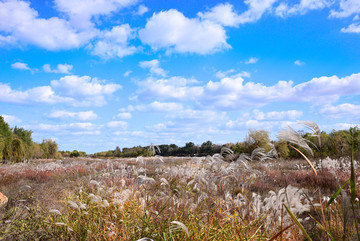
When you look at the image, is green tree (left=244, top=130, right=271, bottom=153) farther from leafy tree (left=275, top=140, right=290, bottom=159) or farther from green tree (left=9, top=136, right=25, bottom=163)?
green tree (left=9, top=136, right=25, bottom=163)

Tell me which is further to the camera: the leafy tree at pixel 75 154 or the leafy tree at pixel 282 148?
the leafy tree at pixel 75 154

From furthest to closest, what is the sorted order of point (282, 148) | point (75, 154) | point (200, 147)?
point (75, 154)
point (200, 147)
point (282, 148)

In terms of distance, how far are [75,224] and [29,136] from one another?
117ft

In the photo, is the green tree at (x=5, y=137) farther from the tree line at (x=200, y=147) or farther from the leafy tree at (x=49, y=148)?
the leafy tree at (x=49, y=148)

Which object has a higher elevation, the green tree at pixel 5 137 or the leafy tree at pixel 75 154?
the green tree at pixel 5 137

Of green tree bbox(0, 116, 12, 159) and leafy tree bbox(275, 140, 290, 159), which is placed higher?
green tree bbox(0, 116, 12, 159)

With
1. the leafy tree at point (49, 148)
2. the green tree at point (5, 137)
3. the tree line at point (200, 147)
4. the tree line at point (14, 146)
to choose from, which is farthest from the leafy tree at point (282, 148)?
the leafy tree at point (49, 148)

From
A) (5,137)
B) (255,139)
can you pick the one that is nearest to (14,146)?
(5,137)

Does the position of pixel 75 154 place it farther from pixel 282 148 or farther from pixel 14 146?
pixel 282 148

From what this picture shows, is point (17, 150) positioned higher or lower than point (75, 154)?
higher

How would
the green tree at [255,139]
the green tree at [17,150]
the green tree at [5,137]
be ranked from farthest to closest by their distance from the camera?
the green tree at [17,150]
the green tree at [5,137]
the green tree at [255,139]

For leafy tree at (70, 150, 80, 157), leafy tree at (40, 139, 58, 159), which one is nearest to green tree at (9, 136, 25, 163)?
leafy tree at (40, 139, 58, 159)

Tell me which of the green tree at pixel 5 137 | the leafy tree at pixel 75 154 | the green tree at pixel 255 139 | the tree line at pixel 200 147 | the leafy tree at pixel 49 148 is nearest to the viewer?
the tree line at pixel 200 147

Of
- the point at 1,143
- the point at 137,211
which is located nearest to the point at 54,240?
the point at 137,211
